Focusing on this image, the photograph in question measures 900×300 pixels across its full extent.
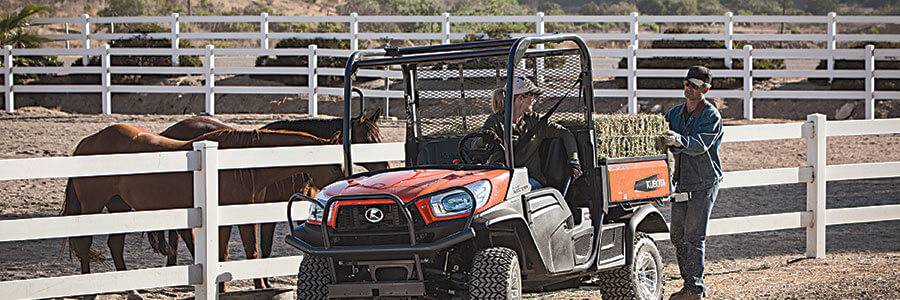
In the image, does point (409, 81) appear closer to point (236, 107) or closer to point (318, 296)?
point (318, 296)

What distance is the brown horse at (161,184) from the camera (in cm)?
920

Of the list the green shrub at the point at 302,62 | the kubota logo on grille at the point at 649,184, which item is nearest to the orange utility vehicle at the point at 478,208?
the kubota logo on grille at the point at 649,184

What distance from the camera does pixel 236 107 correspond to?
25.8 meters

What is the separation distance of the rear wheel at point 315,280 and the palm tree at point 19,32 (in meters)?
23.8

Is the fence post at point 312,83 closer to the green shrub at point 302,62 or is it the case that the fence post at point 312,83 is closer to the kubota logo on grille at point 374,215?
the green shrub at point 302,62

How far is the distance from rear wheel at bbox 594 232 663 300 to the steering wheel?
1101mm

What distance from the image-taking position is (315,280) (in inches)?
260

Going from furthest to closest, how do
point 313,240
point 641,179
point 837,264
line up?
point 837,264
point 641,179
point 313,240

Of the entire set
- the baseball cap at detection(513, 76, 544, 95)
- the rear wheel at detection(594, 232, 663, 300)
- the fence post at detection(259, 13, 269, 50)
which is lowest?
the rear wheel at detection(594, 232, 663, 300)

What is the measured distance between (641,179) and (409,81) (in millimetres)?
1536

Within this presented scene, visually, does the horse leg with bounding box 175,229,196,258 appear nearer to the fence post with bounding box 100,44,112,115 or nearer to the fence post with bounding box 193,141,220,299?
the fence post with bounding box 193,141,220,299

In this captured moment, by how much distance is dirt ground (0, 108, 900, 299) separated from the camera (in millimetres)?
8898

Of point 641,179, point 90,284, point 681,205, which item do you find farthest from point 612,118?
point 90,284

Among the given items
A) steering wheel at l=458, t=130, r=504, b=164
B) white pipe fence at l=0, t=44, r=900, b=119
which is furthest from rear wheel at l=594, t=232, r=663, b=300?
white pipe fence at l=0, t=44, r=900, b=119
